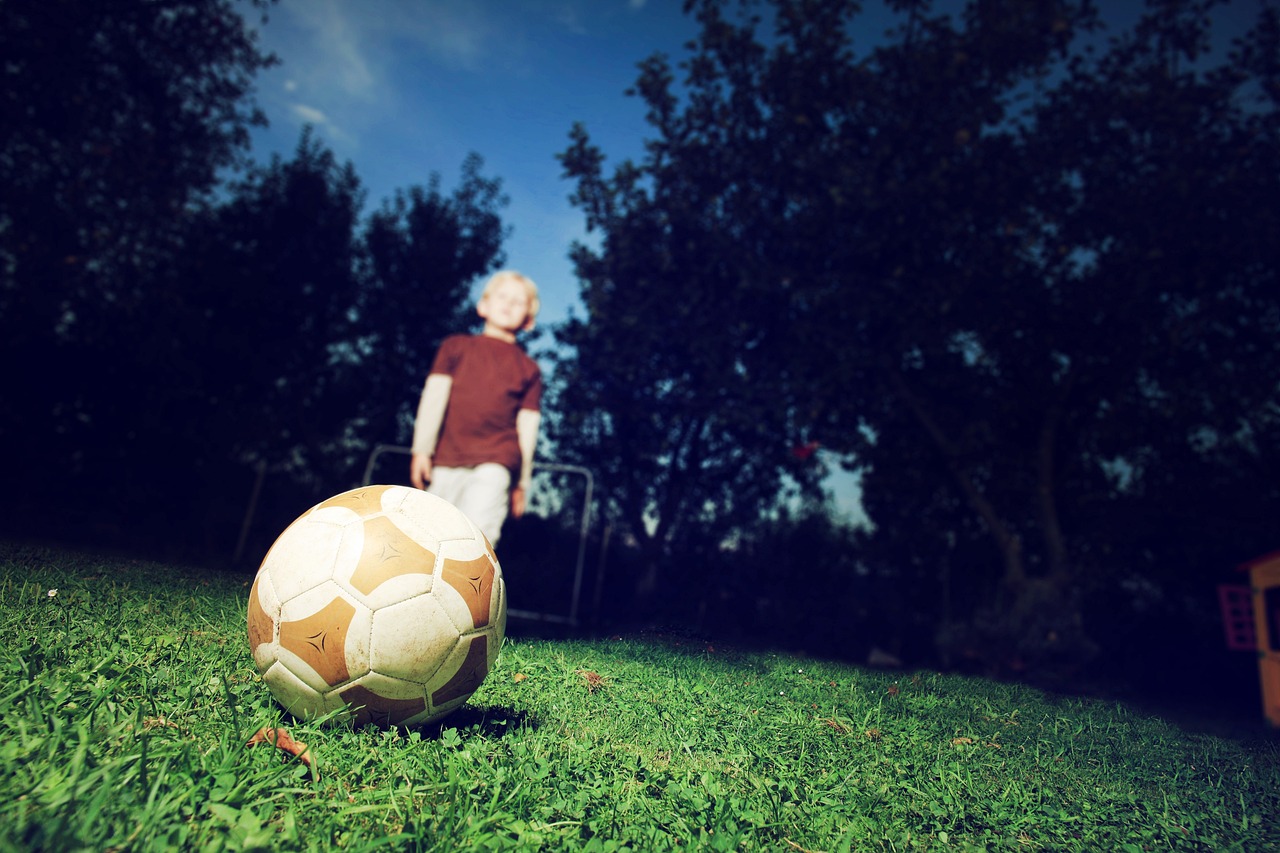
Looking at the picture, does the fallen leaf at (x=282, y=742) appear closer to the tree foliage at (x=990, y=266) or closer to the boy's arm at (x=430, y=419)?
the boy's arm at (x=430, y=419)

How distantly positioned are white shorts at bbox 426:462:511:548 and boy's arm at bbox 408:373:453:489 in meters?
0.15

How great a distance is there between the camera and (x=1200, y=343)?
37.7 ft

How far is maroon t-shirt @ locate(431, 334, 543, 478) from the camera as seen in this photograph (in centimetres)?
545

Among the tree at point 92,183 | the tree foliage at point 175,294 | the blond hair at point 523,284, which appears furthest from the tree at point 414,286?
the blond hair at point 523,284

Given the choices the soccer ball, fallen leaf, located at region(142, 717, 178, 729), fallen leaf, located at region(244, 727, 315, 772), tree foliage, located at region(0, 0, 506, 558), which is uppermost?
tree foliage, located at region(0, 0, 506, 558)

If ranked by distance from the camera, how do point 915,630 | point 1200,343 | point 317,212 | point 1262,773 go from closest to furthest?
point 1262,773
point 1200,343
point 915,630
point 317,212

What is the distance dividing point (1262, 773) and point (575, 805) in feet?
11.0

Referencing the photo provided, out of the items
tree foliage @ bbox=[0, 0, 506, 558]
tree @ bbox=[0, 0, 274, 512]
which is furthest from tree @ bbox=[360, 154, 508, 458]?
tree @ bbox=[0, 0, 274, 512]

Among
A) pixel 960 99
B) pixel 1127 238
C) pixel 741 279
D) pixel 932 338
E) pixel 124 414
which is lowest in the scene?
pixel 124 414

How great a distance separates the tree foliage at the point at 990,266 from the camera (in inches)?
445

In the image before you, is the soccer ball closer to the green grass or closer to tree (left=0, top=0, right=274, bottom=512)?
the green grass

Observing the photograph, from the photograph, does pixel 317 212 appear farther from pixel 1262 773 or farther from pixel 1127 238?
pixel 1262 773

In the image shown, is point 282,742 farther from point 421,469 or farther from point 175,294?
point 175,294

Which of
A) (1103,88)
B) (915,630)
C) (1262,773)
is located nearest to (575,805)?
(1262,773)
